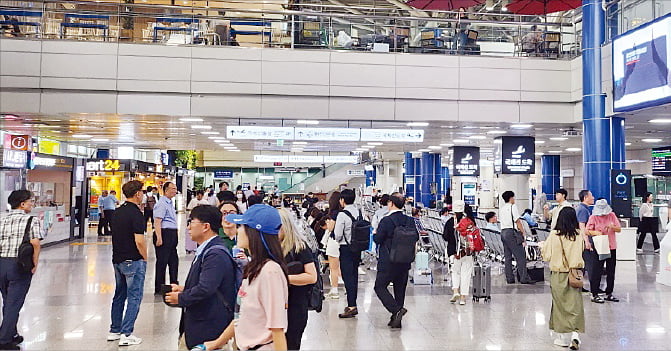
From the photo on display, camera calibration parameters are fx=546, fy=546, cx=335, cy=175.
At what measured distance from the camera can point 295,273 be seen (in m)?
3.45

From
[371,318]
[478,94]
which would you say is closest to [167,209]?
[371,318]

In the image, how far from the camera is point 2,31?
11828 millimetres

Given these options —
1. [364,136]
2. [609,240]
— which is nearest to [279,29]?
[364,136]

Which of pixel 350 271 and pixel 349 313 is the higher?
pixel 350 271

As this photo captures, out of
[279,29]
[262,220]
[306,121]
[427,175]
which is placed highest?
[279,29]

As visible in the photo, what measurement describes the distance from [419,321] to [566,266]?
2.07 meters

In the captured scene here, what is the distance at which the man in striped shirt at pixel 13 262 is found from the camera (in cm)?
562

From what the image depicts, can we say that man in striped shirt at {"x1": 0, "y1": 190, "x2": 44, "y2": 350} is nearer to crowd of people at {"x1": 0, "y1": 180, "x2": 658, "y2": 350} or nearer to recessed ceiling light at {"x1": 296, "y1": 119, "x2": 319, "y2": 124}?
crowd of people at {"x1": 0, "y1": 180, "x2": 658, "y2": 350}

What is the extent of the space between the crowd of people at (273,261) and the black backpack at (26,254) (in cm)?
1

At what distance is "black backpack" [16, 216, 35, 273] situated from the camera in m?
5.61

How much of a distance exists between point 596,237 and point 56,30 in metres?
11.6

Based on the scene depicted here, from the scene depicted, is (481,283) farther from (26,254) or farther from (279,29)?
(279,29)

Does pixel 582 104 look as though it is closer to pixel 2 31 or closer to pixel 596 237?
pixel 596 237

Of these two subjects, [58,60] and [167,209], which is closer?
[167,209]
